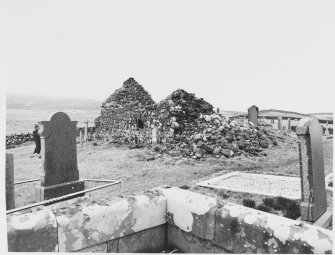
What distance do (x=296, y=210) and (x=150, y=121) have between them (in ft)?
37.6

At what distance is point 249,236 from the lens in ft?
6.32

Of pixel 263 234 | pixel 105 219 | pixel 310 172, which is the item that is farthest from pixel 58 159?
pixel 263 234

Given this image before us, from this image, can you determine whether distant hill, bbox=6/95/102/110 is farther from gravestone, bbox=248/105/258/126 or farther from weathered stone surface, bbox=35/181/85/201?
weathered stone surface, bbox=35/181/85/201

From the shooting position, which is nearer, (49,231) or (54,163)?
(49,231)

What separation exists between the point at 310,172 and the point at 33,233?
4.71 metres

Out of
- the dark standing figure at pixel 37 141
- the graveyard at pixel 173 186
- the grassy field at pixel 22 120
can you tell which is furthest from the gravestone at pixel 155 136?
the grassy field at pixel 22 120

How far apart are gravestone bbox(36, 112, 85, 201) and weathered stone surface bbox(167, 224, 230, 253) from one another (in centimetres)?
519

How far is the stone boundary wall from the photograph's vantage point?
5.84 feet

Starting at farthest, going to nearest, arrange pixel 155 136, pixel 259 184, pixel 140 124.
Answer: pixel 140 124 → pixel 155 136 → pixel 259 184

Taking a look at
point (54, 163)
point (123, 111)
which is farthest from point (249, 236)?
point (123, 111)

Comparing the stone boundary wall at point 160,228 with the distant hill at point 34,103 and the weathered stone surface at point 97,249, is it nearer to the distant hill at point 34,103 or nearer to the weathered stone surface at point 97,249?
the weathered stone surface at point 97,249

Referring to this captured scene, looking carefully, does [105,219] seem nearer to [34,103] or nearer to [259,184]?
[259,184]

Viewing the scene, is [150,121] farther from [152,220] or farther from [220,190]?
[152,220]

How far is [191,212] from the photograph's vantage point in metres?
2.27
